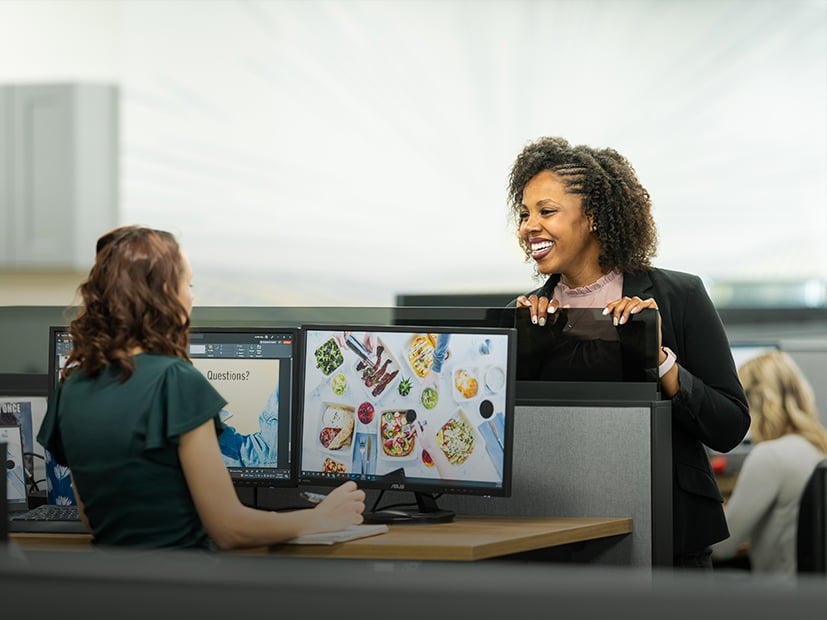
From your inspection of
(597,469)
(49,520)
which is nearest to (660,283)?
(597,469)

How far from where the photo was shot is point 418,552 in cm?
157

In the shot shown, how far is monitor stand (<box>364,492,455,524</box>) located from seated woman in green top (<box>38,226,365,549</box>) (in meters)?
0.32

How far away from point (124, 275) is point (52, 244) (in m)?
3.70

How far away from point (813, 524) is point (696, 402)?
23.1 inches

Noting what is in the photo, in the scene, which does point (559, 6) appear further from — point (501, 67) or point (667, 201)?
point (667, 201)

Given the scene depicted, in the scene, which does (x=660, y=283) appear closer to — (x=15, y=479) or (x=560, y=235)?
(x=560, y=235)

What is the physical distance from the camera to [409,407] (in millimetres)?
1819

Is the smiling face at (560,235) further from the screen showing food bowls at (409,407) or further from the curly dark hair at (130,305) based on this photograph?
the curly dark hair at (130,305)

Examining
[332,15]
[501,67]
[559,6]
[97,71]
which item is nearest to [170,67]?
[97,71]

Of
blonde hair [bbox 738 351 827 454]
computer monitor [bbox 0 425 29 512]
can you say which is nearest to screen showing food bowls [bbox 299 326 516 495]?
computer monitor [bbox 0 425 29 512]

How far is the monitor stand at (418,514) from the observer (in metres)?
1.78

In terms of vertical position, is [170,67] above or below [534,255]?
above

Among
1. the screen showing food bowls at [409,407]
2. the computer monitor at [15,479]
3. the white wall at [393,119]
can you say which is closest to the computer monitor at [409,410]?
the screen showing food bowls at [409,407]

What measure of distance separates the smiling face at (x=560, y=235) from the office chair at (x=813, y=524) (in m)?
0.66
